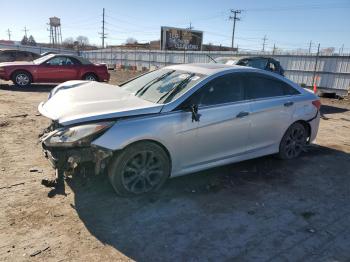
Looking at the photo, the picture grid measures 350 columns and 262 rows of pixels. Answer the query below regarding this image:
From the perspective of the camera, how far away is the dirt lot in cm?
328

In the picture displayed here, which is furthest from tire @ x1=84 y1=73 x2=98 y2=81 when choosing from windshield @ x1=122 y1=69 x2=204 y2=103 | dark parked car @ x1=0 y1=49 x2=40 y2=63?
windshield @ x1=122 y1=69 x2=204 y2=103

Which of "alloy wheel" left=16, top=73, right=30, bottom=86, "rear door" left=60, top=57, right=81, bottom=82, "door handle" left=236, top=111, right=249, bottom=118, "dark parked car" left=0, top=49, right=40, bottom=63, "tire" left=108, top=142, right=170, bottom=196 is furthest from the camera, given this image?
"dark parked car" left=0, top=49, right=40, bottom=63

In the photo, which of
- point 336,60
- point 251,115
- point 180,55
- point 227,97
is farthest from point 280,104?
point 180,55

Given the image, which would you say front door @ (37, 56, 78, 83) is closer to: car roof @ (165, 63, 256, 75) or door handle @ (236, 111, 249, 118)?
car roof @ (165, 63, 256, 75)

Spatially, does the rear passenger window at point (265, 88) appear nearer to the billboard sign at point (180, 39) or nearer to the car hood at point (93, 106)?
the car hood at point (93, 106)

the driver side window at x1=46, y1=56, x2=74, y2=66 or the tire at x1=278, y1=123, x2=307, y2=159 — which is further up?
the driver side window at x1=46, y1=56, x2=74, y2=66

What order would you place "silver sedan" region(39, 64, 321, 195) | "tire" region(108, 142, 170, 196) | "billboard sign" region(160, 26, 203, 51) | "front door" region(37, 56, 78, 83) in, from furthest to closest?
"billboard sign" region(160, 26, 203, 51) < "front door" region(37, 56, 78, 83) < "tire" region(108, 142, 170, 196) < "silver sedan" region(39, 64, 321, 195)

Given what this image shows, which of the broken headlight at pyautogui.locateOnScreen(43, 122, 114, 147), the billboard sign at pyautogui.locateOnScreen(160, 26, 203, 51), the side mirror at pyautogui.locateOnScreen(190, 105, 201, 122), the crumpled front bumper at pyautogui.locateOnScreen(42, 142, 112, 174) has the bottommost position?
the crumpled front bumper at pyautogui.locateOnScreen(42, 142, 112, 174)

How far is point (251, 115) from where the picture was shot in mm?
5074

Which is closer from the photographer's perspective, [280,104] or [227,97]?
[227,97]

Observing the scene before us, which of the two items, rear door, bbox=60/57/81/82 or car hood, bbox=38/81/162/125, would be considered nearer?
car hood, bbox=38/81/162/125

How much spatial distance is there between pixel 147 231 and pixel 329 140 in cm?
543

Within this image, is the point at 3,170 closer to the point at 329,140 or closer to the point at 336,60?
the point at 329,140

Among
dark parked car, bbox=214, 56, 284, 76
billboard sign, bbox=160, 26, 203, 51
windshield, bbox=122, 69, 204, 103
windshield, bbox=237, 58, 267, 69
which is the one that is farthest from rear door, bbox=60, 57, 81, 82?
billboard sign, bbox=160, 26, 203, 51
